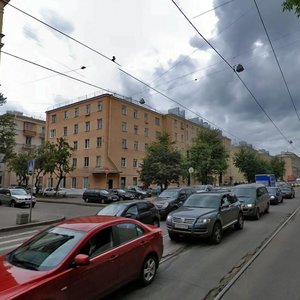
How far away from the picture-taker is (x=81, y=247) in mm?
5027

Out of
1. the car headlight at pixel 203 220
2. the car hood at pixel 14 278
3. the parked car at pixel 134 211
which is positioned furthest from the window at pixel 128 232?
the parked car at pixel 134 211

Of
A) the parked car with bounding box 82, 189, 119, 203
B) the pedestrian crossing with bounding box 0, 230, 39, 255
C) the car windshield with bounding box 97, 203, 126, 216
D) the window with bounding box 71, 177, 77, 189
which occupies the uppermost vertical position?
the window with bounding box 71, 177, 77, 189

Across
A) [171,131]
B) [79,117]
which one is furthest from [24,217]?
[171,131]

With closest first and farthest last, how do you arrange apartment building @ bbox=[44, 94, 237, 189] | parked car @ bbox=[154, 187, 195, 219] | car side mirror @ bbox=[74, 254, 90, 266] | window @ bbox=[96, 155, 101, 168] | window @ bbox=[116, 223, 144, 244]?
car side mirror @ bbox=[74, 254, 90, 266], window @ bbox=[116, 223, 144, 244], parked car @ bbox=[154, 187, 195, 219], apartment building @ bbox=[44, 94, 237, 189], window @ bbox=[96, 155, 101, 168]

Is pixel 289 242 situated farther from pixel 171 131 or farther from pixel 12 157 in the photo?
pixel 171 131

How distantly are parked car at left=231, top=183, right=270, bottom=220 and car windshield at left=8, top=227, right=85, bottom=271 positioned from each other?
41.5 ft

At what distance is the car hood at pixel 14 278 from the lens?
12.7 feet

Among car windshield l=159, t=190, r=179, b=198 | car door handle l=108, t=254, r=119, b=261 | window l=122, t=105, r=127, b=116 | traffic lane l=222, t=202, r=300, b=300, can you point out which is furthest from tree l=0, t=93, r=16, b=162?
car door handle l=108, t=254, r=119, b=261

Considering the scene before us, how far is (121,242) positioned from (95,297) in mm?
1095

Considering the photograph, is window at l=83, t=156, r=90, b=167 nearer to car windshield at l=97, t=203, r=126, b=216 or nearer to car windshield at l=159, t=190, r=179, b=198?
car windshield at l=159, t=190, r=179, b=198

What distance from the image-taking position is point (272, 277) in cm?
685

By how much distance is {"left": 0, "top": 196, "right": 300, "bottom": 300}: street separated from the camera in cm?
594

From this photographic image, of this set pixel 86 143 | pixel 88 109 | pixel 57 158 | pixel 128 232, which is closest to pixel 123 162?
pixel 86 143

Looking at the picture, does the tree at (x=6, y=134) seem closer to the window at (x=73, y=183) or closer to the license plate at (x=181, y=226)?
the window at (x=73, y=183)
